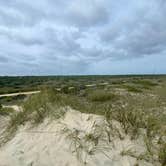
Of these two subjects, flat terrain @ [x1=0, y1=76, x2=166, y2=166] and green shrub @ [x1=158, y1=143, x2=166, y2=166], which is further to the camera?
flat terrain @ [x1=0, y1=76, x2=166, y2=166]

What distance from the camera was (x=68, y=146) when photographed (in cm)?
531

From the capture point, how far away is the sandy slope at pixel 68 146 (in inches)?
194

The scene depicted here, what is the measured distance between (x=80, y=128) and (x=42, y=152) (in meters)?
1.10

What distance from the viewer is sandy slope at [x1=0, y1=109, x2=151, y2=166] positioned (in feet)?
16.2

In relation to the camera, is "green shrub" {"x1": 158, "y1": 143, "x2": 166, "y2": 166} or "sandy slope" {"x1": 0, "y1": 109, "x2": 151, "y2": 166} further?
"sandy slope" {"x1": 0, "y1": 109, "x2": 151, "y2": 166}

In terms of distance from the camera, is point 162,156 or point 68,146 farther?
point 68,146

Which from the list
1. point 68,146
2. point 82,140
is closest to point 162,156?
point 82,140

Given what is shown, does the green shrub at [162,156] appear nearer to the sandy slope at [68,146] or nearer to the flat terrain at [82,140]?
the flat terrain at [82,140]

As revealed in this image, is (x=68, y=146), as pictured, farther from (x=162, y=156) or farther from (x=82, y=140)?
→ (x=162, y=156)

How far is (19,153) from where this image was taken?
5.52 m

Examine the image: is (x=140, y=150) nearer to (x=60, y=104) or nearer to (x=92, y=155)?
(x=92, y=155)

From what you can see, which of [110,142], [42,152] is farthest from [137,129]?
[42,152]

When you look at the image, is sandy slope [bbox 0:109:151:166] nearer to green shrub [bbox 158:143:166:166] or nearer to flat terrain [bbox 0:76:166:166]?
flat terrain [bbox 0:76:166:166]

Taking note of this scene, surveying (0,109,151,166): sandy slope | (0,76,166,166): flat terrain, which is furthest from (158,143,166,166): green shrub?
(0,109,151,166): sandy slope
